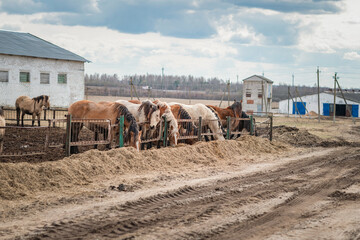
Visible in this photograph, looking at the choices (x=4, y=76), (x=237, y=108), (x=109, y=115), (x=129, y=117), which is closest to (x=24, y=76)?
(x=4, y=76)

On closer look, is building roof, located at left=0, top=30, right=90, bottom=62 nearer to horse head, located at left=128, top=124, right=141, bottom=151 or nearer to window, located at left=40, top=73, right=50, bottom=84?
window, located at left=40, top=73, right=50, bottom=84

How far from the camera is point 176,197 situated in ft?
27.3

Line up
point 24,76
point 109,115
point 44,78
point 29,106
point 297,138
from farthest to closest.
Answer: point 44,78
point 24,76
point 29,106
point 297,138
point 109,115

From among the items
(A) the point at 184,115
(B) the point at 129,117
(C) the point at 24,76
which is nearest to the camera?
(B) the point at 129,117

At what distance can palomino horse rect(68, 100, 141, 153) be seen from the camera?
1245 centimetres

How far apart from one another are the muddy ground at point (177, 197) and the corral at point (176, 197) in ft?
0.05

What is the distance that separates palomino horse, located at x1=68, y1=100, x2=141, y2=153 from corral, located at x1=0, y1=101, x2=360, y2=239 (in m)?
0.82

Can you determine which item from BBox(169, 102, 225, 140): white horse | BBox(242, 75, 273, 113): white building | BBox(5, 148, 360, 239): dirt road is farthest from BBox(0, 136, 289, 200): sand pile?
BBox(242, 75, 273, 113): white building

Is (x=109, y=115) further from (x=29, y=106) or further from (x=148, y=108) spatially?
(x=29, y=106)

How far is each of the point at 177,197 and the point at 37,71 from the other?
27166mm

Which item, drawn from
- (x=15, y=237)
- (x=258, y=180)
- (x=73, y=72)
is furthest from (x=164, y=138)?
(x=73, y=72)

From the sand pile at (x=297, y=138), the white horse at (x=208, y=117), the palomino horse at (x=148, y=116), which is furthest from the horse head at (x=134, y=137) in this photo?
the sand pile at (x=297, y=138)

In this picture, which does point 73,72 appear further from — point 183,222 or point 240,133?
point 183,222

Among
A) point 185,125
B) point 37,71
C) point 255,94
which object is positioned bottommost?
point 185,125
